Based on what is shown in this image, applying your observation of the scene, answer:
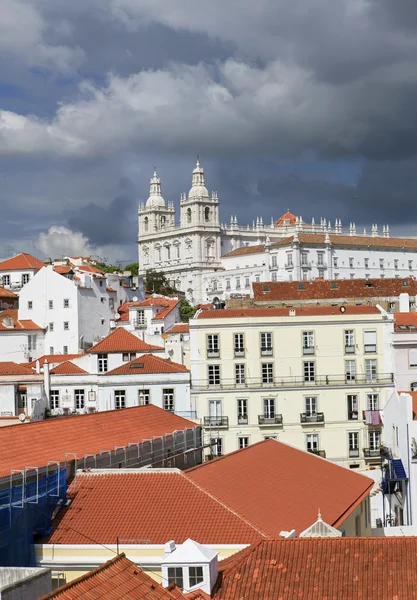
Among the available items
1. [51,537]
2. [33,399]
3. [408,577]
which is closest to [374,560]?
[408,577]

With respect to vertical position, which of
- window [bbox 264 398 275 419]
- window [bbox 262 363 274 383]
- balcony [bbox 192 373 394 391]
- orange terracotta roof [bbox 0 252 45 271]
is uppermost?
orange terracotta roof [bbox 0 252 45 271]

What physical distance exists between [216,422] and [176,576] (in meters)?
40.6

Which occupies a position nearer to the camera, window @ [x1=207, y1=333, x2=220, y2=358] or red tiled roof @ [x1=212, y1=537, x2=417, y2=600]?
red tiled roof @ [x1=212, y1=537, x2=417, y2=600]

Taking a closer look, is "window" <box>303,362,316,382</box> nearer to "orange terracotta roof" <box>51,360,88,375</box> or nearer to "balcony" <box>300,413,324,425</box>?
"balcony" <box>300,413,324,425</box>

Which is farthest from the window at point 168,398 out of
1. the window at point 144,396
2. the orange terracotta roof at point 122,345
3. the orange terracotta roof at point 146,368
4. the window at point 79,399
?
the orange terracotta roof at point 122,345

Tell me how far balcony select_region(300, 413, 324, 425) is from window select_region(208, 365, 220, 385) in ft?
17.0

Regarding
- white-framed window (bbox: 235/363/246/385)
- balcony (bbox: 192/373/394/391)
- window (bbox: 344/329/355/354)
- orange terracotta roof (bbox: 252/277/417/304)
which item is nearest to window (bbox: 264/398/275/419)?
balcony (bbox: 192/373/394/391)

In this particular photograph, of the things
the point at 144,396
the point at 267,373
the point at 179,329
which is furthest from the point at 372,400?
the point at 179,329

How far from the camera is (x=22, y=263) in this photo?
394 feet

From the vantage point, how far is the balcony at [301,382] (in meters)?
59.7

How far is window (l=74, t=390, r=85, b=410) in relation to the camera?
207 feet

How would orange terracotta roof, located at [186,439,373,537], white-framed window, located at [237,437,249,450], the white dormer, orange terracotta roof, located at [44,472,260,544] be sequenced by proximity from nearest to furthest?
the white dormer
orange terracotta roof, located at [44,472,260,544]
orange terracotta roof, located at [186,439,373,537]
white-framed window, located at [237,437,249,450]

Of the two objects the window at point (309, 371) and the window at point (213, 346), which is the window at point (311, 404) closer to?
the window at point (309, 371)

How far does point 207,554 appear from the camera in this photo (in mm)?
18109
